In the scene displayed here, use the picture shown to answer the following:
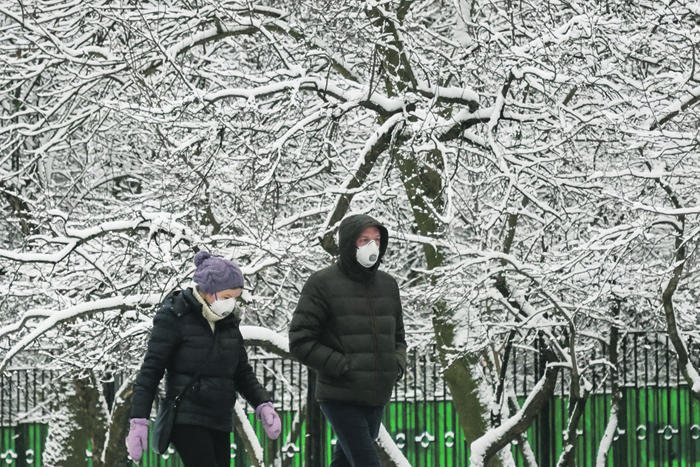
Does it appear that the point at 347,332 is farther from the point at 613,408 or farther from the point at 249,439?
the point at 613,408

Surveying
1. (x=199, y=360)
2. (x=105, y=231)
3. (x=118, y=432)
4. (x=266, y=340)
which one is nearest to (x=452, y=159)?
(x=266, y=340)

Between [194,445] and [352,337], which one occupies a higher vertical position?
[352,337]

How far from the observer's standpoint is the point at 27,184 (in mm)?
12445

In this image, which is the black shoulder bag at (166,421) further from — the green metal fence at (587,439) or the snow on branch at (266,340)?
the green metal fence at (587,439)

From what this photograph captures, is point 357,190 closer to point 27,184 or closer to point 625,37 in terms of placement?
point 625,37

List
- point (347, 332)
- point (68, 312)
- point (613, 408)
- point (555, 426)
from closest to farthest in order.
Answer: point (347, 332) → point (68, 312) → point (613, 408) → point (555, 426)

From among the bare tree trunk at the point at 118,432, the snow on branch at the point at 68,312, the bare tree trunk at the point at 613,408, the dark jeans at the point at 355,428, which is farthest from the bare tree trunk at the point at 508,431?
the bare tree trunk at the point at 118,432

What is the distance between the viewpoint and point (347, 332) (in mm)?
4637

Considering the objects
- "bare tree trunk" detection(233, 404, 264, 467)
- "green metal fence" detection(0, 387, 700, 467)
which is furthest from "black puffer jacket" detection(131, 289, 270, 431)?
"bare tree trunk" detection(233, 404, 264, 467)

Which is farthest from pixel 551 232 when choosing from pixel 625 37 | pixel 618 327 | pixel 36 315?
pixel 36 315

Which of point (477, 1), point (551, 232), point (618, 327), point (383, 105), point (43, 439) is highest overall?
point (477, 1)

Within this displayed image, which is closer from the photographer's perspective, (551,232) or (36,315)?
(36,315)

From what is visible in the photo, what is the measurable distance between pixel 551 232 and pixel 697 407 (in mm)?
2989

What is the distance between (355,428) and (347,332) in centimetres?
46
